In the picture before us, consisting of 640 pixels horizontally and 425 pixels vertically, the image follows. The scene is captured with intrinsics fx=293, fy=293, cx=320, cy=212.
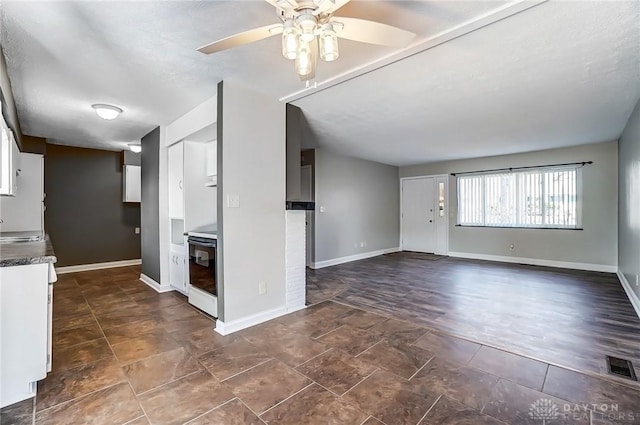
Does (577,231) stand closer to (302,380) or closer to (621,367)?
(621,367)

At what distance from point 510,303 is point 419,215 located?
13.8 feet

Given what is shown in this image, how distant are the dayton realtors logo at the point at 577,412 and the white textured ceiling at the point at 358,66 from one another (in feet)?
7.69

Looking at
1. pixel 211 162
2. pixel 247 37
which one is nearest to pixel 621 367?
pixel 247 37

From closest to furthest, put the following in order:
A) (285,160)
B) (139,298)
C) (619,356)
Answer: (619,356)
(285,160)
(139,298)

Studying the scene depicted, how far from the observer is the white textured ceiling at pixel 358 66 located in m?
1.80

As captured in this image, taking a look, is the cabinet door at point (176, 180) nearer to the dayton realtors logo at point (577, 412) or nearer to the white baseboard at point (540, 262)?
the dayton realtors logo at point (577, 412)

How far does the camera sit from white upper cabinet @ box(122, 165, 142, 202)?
232 inches

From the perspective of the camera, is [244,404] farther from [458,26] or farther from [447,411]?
[458,26]

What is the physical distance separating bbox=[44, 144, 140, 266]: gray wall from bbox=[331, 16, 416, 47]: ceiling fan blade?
244 inches

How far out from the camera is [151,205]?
4562 millimetres

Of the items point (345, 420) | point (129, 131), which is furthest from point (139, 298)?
point (345, 420)

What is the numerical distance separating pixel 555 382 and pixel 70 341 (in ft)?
12.6

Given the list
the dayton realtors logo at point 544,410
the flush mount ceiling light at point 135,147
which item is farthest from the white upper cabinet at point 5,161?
the dayton realtors logo at point 544,410

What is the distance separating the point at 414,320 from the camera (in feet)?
9.91
